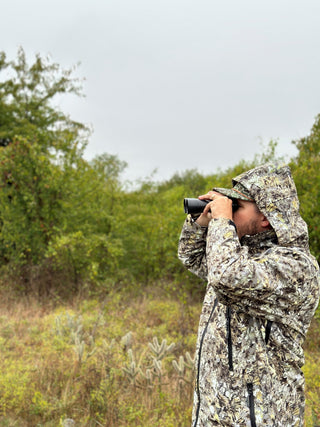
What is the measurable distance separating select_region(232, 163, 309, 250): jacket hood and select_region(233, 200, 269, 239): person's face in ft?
0.24

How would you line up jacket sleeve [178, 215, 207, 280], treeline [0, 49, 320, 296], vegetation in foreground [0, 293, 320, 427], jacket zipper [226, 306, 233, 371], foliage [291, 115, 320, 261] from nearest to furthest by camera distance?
1. jacket zipper [226, 306, 233, 371]
2. jacket sleeve [178, 215, 207, 280]
3. vegetation in foreground [0, 293, 320, 427]
4. foliage [291, 115, 320, 261]
5. treeline [0, 49, 320, 296]

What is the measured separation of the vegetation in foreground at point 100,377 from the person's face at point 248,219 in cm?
206

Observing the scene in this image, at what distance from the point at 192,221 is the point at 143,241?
21.5 feet

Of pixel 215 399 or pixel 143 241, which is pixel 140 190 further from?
pixel 215 399

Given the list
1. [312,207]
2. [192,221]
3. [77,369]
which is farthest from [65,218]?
[192,221]

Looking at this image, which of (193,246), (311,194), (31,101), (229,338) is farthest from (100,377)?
(31,101)

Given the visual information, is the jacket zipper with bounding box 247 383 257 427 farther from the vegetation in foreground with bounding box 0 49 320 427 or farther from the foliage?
the foliage

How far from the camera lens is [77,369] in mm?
4117

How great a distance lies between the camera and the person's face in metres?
1.76

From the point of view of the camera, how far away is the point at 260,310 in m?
1.55

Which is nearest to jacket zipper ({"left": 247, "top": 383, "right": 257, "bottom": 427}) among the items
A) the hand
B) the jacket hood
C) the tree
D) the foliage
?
the jacket hood

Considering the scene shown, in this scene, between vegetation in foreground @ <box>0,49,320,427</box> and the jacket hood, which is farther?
vegetation in foreground @ <box>0,49,320,427</box>

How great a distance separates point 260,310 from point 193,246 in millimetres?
718

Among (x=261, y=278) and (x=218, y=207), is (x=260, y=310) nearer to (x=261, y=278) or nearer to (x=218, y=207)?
(x=261, y=278)
